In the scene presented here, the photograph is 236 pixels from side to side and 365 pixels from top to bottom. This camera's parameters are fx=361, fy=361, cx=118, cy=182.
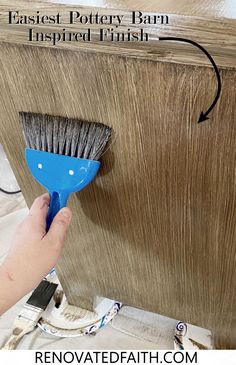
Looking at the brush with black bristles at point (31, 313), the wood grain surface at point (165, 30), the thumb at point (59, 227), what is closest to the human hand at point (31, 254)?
the thumb at point (59, 227)

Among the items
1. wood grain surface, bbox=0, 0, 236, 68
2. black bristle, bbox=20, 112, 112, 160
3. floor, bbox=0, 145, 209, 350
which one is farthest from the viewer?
floor, bbox=0, 145, 209, 350

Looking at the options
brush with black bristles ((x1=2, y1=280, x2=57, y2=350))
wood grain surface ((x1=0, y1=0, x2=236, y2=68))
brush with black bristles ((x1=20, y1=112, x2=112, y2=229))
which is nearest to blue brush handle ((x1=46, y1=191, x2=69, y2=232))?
brush with black bristles ((x1=20, y1=112, x2=112, y2=229))

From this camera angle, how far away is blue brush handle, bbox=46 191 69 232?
0.46 m

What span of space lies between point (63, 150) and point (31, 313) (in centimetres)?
48

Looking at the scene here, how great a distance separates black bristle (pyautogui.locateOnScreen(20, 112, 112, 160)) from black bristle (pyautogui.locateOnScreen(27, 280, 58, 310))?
1.52ft

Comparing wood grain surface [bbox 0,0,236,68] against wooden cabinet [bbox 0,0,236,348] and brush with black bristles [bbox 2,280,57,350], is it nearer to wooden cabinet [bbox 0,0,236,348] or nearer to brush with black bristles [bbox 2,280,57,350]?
wooden cabinet [bbox 0,0,236,348]

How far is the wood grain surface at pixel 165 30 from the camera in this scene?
0.30 meters

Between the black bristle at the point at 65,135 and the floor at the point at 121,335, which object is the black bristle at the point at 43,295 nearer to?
the floor at the point at 121,335

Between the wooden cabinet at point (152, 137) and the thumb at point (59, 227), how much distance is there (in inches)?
2.6

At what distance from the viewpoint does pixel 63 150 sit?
442mm

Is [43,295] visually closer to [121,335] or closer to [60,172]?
[121,335]

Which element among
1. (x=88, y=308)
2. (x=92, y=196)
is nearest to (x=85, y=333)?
(x=88, y=308)

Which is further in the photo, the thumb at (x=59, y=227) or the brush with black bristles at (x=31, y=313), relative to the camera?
the brush with black bristles at (x=31, y=313)

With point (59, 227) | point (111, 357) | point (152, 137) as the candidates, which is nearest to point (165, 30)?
point (152, 137)
